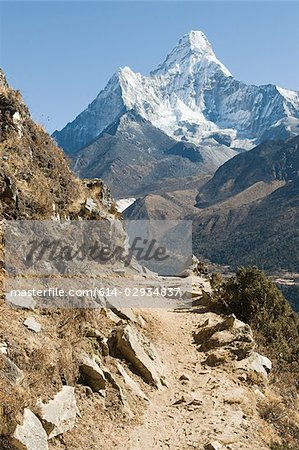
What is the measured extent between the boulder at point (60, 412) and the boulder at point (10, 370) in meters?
0.68

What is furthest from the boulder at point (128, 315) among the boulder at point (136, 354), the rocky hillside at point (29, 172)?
the rocky hillside at point (29, 172)

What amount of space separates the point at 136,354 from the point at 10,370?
4747 mm

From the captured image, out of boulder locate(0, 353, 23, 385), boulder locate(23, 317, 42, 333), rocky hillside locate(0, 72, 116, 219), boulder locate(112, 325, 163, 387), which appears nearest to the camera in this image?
boulder locate(0, 353, 23, 385)

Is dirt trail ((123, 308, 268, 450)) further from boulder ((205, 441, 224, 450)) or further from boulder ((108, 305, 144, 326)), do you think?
boulder ((108, 305, 144, 326))

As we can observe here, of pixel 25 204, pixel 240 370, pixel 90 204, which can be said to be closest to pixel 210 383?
pixel 240 370

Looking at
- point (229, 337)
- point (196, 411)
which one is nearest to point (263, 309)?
point (229, 337)

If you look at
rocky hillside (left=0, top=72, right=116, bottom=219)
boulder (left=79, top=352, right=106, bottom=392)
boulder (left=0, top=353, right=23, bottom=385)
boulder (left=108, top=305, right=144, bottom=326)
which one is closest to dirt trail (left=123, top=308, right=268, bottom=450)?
boulder (left=108, top=305, right=144, bottom=326)

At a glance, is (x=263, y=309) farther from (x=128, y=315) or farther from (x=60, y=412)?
(x=60, y=412)

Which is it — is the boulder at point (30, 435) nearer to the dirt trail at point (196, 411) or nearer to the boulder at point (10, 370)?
the boulder at point (10, 370)

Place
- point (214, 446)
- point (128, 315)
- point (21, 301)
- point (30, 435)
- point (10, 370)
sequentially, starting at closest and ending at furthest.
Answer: point (30, 435)
point (10, 370)
point (214, 446)
point (21, 301)
point (128, 315)

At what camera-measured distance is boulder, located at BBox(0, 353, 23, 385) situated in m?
8.88

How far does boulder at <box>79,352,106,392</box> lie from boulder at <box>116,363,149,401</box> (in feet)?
3.50

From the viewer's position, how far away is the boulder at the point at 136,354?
1301 cm

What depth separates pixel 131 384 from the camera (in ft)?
39.5
